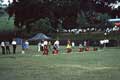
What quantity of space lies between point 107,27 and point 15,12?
67.9 feet

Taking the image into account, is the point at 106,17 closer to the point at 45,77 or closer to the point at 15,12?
the point at 15,12

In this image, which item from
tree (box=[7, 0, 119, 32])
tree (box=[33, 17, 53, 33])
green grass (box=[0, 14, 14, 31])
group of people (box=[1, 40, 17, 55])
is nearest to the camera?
group of people (box=[1, 40, 17, 55])

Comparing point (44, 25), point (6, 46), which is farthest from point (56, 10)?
point (6, 46)

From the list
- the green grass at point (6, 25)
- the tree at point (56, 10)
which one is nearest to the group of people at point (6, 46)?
the tree at point (56, 10)

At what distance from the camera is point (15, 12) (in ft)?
344

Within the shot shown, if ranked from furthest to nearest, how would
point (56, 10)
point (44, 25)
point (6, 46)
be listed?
point (56, 10)
point (44, 25)
point (6, 46)

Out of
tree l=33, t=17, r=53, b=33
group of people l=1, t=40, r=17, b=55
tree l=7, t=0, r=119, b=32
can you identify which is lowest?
group of people l=1, t=40, r=17, b=55

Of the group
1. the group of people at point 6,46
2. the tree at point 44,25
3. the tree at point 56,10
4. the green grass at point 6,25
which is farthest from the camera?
the green grass at point 6,25

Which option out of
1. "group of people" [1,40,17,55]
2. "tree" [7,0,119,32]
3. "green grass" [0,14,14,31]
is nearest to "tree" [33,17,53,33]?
"tree" [7,0,119,32]

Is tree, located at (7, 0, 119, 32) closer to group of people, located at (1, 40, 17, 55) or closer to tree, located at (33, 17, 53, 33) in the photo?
tree, located at (33, 17, 53, 33)

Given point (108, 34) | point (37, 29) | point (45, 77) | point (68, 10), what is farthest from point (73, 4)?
point (45, 77)

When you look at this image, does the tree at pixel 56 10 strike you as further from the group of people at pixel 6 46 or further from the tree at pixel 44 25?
the group of people at pixel 6 46

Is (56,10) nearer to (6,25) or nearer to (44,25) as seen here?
(44,25)

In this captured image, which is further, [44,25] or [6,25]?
[6,25]
